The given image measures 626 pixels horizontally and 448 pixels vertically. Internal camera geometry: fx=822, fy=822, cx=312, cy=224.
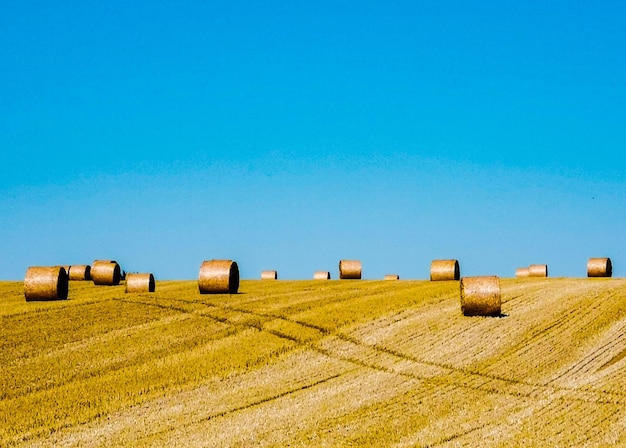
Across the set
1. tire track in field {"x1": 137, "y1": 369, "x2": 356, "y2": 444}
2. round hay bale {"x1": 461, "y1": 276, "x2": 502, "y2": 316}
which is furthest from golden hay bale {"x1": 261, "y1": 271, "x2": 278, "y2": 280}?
tire track in field {"x1": 137, "y1": 369, "x2": 356, "y2": 444}

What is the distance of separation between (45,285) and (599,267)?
85.1ft

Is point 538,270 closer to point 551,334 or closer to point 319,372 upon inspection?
point 551,334

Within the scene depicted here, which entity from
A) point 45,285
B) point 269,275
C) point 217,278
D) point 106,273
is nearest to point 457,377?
point 217,278

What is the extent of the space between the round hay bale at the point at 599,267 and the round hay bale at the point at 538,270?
519cm

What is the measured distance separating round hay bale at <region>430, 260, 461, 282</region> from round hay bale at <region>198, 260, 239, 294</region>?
392 inches

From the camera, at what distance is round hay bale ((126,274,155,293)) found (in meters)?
34.7

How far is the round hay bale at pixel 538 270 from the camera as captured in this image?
151 ft

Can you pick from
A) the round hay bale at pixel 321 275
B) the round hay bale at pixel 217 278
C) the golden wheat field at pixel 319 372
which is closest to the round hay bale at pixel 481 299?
the golden wheat field at pixel 319 372

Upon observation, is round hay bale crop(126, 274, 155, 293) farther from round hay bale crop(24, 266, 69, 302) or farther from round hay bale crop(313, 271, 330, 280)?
round hay bale crop(313, 271, 330, 280)

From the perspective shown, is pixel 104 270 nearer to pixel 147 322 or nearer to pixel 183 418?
pixel 147 322

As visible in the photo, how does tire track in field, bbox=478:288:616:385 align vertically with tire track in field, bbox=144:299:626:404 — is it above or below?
Answer: above

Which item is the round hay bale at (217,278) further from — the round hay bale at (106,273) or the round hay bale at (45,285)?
the round hay bale at (106,273)

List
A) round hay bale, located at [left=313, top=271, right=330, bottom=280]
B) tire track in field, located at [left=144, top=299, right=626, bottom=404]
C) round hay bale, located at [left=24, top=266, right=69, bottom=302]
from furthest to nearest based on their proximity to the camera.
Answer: round hay bale, located at [left=313, top=271, right=330, bottom=280] < round hay bale, located at [left=24, top=266, right=69, bottom=302] < tire track in field, located at [left=144, top=299, right=626, bottom=404]

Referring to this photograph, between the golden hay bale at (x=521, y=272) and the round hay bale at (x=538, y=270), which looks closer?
the round hay bale at (x=538, y=270)
